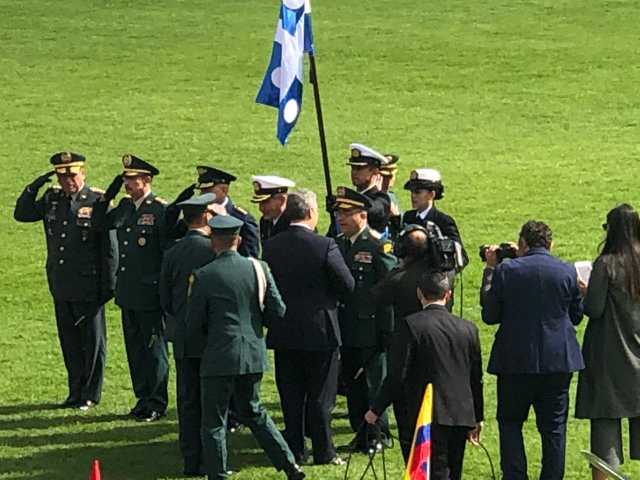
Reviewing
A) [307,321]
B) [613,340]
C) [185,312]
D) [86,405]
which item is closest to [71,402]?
[86,405]

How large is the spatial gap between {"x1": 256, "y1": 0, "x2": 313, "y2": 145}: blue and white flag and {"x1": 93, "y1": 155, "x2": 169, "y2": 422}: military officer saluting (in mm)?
1227

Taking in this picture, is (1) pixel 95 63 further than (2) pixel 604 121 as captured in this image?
Yes

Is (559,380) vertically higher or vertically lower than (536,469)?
higher

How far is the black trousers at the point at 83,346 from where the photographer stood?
12945mm

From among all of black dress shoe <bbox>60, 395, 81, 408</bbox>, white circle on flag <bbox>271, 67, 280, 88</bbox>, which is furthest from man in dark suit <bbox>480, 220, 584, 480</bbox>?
black dress shoe <bbox>60, 395, 81, 408</bbox>

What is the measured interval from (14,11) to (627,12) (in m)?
14.7

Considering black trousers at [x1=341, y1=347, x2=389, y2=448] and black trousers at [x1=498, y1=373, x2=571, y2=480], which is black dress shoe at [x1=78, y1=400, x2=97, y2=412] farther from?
black trousers at [x1=498, y1=373, x2=571, y2=480]

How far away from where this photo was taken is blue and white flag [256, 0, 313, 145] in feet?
38.6

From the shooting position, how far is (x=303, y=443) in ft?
36.7

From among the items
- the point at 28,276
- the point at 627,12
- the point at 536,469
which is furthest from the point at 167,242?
the point at 627,12

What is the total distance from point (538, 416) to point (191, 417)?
8.11 ft

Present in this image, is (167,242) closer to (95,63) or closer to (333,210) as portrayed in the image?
(333,210)

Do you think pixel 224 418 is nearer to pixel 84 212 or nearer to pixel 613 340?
pixel 613 340

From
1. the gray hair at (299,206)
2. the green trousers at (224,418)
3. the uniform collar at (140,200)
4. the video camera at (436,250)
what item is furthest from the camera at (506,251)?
the uniform collar at (140,200)
